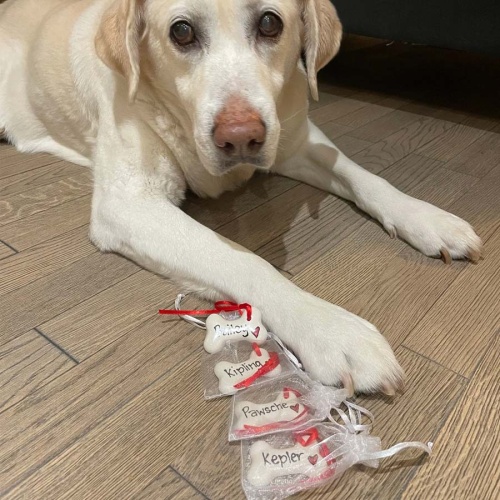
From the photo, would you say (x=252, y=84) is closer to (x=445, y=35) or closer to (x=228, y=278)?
(x=228, y=278)

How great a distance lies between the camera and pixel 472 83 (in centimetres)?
320

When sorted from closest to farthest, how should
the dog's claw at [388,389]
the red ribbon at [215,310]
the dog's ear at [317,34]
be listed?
the dog's claw at [388,389]
the red ribbon at [215,310]
the dog's ear at [317,34]

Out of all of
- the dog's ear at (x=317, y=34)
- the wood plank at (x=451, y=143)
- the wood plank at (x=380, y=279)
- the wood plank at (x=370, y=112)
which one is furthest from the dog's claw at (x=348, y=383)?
the wood plank at (x=370, y=112)

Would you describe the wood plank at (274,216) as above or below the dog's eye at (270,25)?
below

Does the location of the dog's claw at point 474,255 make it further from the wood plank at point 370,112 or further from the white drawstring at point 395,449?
the wood plank at point 370,112

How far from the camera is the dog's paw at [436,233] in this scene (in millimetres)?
1470

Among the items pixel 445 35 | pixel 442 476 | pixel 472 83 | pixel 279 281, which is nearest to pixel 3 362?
pixel 279 281

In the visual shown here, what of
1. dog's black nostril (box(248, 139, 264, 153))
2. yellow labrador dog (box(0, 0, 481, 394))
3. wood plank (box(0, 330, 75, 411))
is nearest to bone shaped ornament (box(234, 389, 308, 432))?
yellow labrador dog (box(0, 0, 481, 394))

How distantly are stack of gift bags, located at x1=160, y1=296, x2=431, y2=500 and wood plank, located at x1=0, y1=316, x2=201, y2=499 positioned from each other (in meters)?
0.07

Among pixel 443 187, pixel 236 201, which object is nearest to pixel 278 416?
pixel 236 201

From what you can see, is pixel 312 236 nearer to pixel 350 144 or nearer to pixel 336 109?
pixel 350 144

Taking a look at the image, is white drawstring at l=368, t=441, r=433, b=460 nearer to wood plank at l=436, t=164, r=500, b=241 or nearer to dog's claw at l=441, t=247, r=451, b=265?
dog's claw at l=441, t=247, r=451, b=265

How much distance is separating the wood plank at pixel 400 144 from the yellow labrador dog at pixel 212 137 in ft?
1.21

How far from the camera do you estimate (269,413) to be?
1.00 metres
